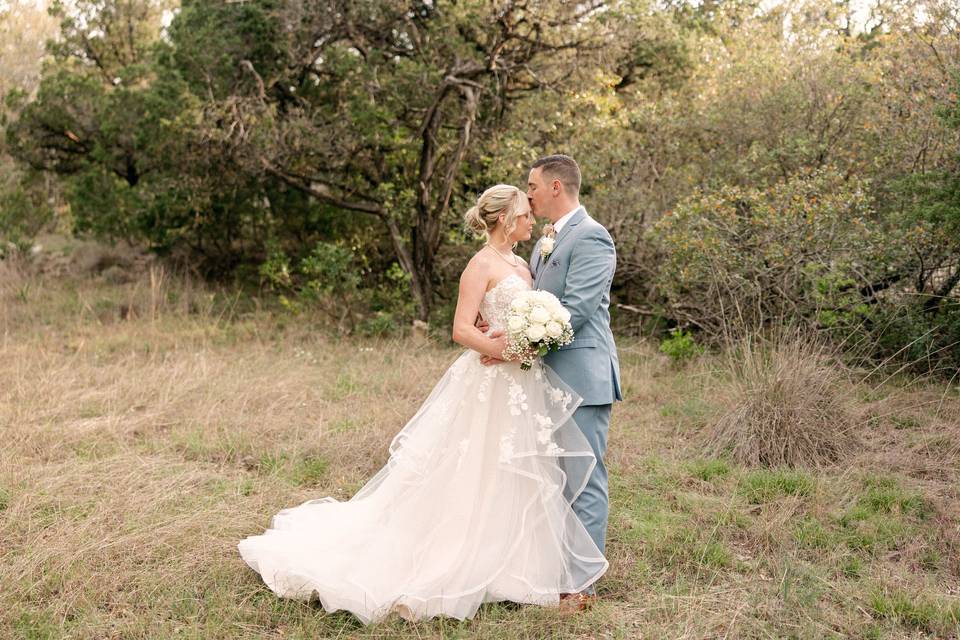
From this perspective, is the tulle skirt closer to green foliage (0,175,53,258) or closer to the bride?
the bride

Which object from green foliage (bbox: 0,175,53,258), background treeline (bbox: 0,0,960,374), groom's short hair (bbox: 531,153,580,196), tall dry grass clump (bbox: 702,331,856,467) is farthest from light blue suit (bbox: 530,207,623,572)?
green foliage (bbox: 0,175,53,258)

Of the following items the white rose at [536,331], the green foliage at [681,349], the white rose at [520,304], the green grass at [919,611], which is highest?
the white rose at [520,304]

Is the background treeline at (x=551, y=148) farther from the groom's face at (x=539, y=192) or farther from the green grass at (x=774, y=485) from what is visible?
the groom's face at (x=539, y=192)

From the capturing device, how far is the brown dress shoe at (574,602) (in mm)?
3846

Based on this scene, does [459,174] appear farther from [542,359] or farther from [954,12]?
[542,359]

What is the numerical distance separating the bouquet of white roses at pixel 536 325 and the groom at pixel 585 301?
144 mm

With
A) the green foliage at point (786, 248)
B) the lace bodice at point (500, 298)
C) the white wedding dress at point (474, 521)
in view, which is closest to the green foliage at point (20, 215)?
the green foliage at point (786, 248)

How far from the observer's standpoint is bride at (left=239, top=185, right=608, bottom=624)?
386cm

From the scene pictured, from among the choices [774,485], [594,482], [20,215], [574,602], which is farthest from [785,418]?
[20,215]

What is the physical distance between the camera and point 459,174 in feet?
37.4

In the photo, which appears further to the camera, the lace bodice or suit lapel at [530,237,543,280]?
suit lapel at [530,237,543,280]

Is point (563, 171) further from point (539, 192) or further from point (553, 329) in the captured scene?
point (553, 329)

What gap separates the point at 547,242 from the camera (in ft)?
13.2

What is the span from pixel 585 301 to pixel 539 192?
60 centimetres
